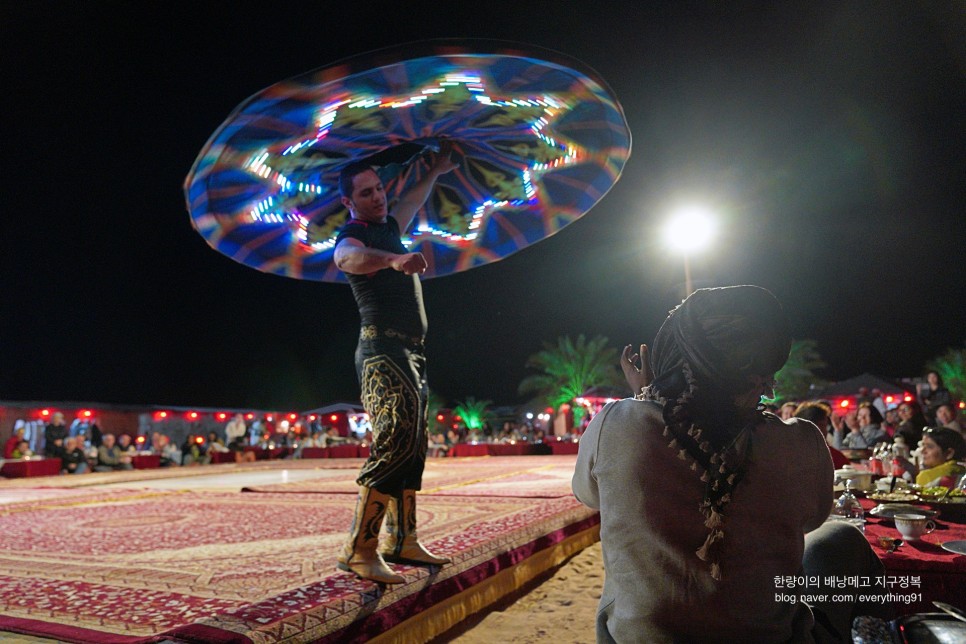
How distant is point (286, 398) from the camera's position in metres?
39.0

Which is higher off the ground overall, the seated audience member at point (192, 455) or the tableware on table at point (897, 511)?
the tableware on table at point (897, 511)

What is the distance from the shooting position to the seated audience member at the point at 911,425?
6.43 metres

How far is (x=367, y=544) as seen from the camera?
2740 millimetres

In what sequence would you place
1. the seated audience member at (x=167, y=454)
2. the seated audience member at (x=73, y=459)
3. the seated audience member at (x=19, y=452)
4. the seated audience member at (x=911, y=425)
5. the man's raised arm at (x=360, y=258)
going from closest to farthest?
the man's raised arm at (x=360, y=258) → the seated audience member at (x=911, y=425) → the seated audience member at (x=19, y=452) → the seated audience member at (x=73, y=459) → the seated audience member at (x=167, y=454)

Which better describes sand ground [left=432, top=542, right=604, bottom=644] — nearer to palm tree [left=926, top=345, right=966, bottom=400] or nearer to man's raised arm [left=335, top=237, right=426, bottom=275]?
man's raised arm [left=335, top=237, right=426, bottom=275]

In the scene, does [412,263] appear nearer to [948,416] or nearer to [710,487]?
[710,487]

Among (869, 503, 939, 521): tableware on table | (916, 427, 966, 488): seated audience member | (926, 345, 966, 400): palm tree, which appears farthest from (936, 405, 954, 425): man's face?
(926, 345, 966, 400): palm tree

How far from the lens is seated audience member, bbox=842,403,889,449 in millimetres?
8406

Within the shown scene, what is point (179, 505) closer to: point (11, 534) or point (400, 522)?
point (11, 534)

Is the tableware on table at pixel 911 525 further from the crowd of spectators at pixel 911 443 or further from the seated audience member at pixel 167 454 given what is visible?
the seated audience member at pixel 167 454

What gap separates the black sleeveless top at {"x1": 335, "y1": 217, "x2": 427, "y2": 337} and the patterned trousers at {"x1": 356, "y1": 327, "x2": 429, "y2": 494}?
0.20 ft

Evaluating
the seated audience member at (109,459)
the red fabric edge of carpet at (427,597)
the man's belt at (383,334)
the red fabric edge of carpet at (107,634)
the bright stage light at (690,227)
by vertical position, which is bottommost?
the seated audience member at (109,459)

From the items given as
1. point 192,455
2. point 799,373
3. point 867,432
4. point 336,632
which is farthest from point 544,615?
point 799,373

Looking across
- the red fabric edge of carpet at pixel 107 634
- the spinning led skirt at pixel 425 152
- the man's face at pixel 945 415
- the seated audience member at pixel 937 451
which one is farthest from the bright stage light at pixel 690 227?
the red fabric edge of carpet at pixel 107 634
